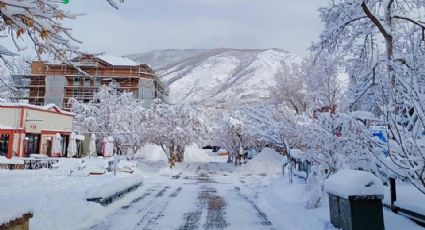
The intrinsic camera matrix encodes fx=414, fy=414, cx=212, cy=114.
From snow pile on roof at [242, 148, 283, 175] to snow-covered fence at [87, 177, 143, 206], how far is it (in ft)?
63.5

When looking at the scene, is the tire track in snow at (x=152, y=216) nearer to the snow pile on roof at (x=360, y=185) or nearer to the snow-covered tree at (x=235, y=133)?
the snow pile on roof at (x=360, y=185)

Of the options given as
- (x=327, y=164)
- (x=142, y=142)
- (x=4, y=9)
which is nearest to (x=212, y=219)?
(x=327, y=164)

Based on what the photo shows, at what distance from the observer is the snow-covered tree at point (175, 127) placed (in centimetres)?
3916

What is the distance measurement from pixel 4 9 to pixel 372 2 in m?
12.0

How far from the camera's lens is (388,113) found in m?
5.23

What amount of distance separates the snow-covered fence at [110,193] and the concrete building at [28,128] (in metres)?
23.2

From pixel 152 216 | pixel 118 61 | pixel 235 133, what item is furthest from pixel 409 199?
pixel 118 61

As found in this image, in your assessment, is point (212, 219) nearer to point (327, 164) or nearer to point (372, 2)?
point (327, 164)

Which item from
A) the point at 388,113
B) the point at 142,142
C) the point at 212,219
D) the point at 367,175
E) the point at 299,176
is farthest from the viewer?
the point at 142,142

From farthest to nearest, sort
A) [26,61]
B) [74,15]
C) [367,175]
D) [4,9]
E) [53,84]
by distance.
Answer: [53,84], [367,175], [26,61], [74,15], [4,9]

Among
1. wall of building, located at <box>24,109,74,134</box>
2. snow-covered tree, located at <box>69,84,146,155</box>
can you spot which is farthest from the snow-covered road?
snow-covered tree, located at <box>69,84,146,155</box>

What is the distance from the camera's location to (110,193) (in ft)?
40.6

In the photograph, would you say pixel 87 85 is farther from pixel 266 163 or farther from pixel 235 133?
pixel 266 163

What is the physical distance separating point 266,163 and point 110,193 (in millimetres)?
24781
